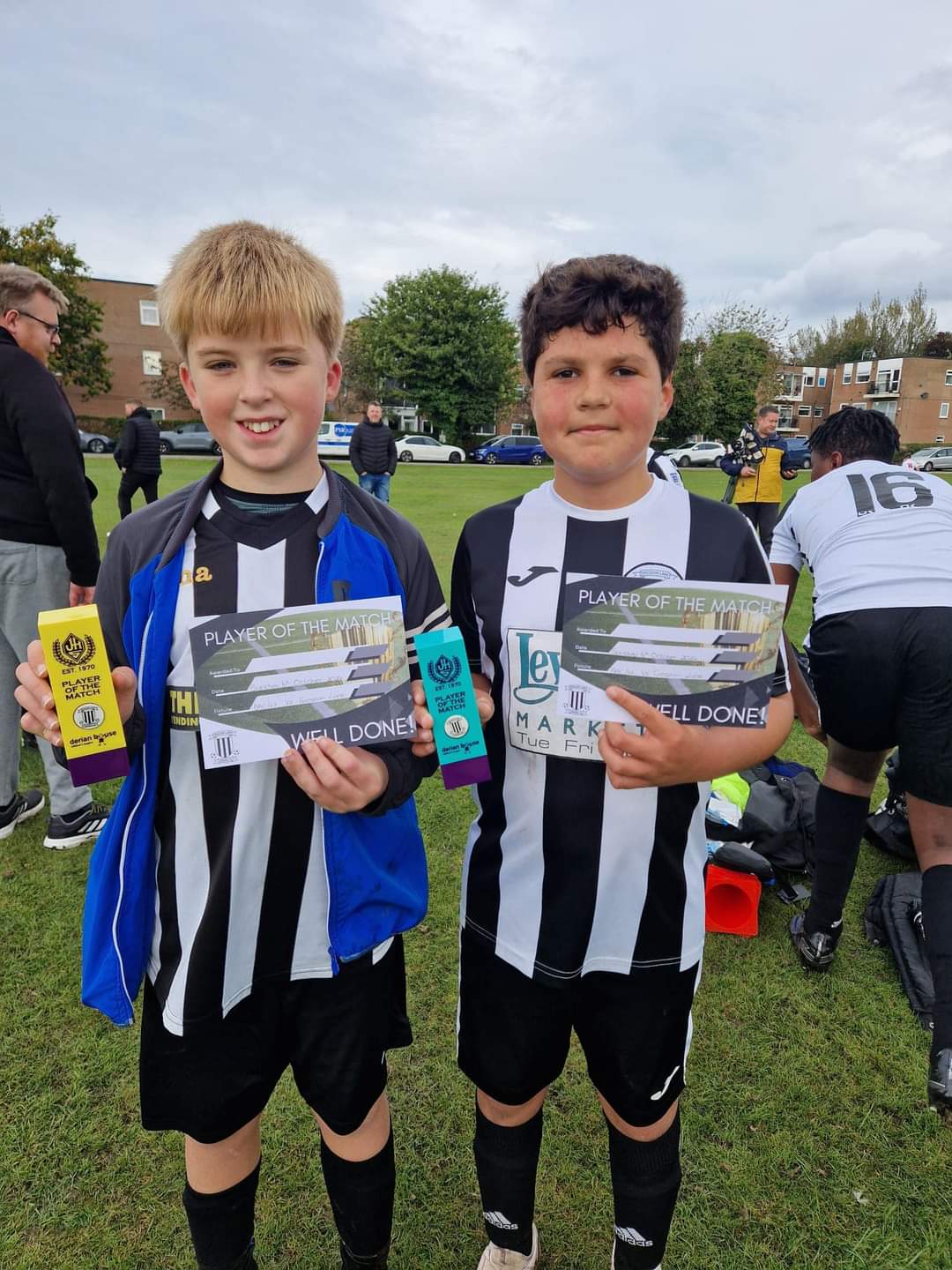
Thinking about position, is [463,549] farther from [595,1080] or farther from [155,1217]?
[155,1217]

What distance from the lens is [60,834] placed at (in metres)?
3.56

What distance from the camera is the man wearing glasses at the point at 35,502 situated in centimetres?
311

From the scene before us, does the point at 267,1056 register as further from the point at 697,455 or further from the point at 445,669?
the point at 697,455

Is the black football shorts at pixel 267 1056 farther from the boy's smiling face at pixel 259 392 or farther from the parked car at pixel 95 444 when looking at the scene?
the parked car at pixel 95 444

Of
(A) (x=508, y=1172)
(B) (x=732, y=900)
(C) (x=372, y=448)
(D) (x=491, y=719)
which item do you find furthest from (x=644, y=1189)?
(C) (x=372, y=448)

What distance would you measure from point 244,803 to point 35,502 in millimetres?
2586

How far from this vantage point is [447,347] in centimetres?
3919

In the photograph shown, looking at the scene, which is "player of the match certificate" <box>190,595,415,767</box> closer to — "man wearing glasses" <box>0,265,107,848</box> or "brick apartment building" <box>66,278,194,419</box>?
"man wearing glasses" <box>0,265,107,848</box>

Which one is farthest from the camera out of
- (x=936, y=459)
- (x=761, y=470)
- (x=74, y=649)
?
(x=936, y=459)

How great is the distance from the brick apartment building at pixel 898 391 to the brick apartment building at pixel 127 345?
42438 mm

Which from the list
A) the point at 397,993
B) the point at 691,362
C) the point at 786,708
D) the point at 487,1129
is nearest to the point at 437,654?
the point at 786,708

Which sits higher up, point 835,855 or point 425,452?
point 425,452

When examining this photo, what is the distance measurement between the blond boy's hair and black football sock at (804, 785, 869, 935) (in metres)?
2.61

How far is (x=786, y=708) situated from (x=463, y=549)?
2.58 ft
